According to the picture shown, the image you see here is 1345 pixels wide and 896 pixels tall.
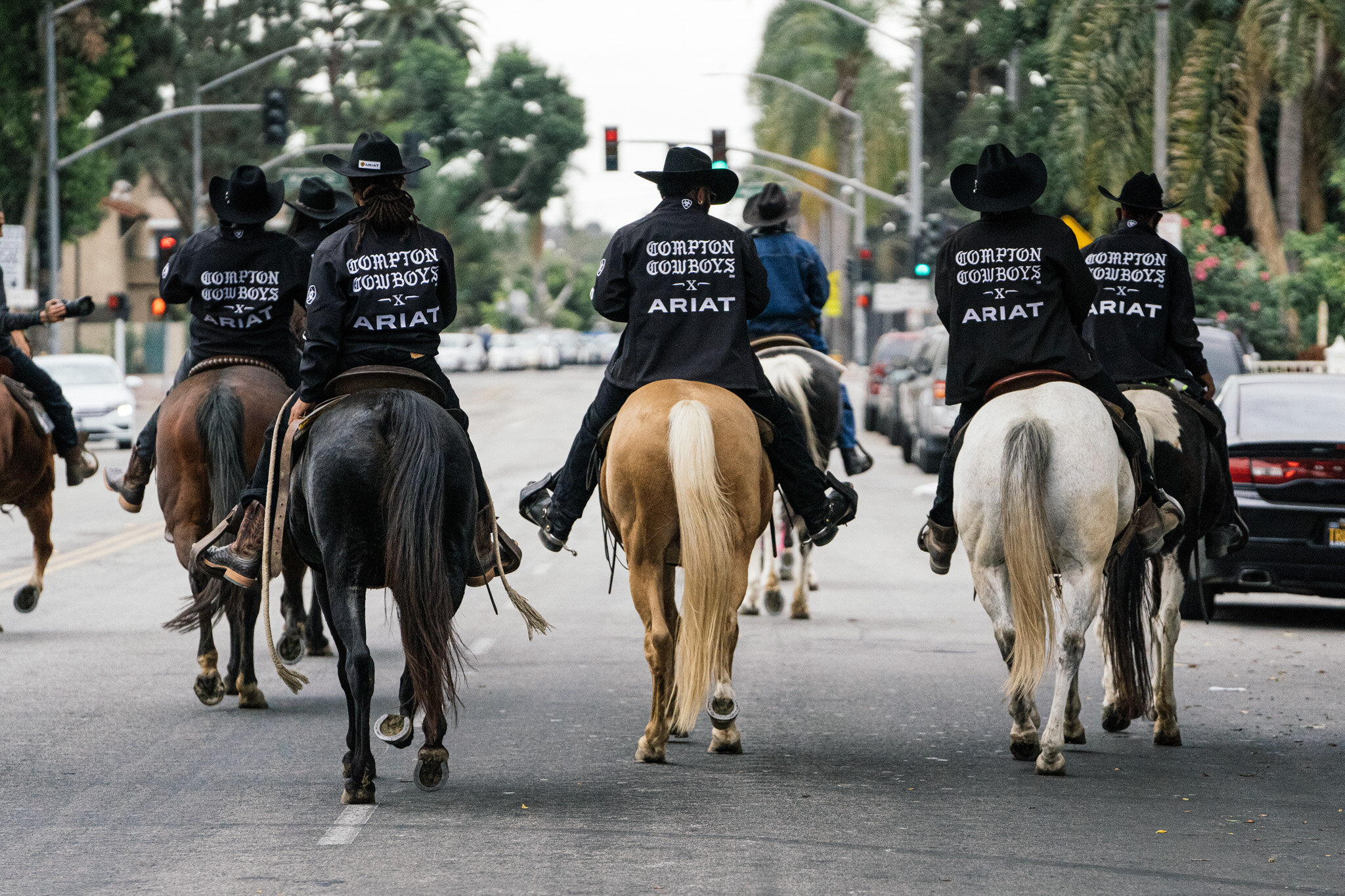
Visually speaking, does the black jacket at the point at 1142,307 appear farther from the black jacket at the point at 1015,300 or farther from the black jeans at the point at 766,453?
the black jeans at the point at 766,453

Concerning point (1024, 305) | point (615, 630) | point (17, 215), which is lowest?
point (615, 630)

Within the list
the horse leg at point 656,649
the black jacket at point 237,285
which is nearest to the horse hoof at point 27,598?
the black jacket at point 237,285

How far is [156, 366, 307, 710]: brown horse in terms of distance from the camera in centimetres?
919

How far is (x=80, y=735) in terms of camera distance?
27.9ft

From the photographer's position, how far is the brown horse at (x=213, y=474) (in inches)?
362

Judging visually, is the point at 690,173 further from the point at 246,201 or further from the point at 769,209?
the point at 769,209

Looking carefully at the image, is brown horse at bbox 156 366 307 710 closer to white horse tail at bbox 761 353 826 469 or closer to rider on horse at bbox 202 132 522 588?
rider on horse at bbox 202 132 522 588

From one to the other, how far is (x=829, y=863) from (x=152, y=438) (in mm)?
5462

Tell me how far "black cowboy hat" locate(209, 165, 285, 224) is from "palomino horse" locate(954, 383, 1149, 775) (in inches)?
156

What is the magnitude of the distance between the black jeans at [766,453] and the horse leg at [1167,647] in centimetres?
173

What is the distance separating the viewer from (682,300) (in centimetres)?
823

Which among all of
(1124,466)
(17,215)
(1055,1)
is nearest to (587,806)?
(1124,466)

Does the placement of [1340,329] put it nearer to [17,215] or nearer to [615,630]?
[615,630]

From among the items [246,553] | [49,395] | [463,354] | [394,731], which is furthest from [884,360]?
[463,354]
